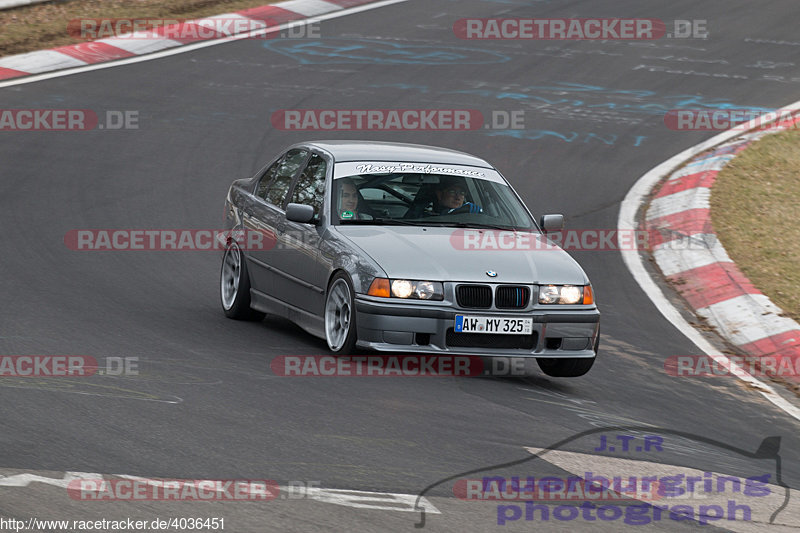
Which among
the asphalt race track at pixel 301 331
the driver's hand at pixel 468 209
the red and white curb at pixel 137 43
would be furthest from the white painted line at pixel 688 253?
the red and white curb at pixel 137 43

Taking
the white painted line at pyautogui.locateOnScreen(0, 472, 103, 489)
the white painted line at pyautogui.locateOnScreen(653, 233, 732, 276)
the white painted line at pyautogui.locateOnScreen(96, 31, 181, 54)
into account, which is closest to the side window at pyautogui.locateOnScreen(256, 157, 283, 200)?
the white painted line at pyautogui.locateOnScreen(653, 233, 732, 276)

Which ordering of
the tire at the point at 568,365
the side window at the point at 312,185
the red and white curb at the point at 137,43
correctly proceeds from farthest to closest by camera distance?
the red and white curb at the point at 137,43
the side window at the point at 312,185
the tire at the point at 568,365

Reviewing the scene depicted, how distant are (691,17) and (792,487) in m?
19.6

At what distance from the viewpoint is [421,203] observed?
909 cm

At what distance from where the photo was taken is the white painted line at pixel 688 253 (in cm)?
1215

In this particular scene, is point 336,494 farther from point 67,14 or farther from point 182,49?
point 67,14

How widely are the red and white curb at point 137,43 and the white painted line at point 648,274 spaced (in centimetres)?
906

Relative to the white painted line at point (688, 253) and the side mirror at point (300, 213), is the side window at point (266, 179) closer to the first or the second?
the side mirror at point (300, 213)

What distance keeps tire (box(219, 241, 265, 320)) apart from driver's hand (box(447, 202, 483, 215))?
1877 millimetres

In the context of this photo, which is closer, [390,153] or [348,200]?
[348,200]

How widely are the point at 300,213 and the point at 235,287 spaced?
4.97 feet

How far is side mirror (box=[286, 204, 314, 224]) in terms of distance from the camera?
29.0 feet

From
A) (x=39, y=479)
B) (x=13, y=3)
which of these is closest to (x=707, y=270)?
(x=39, y=479)

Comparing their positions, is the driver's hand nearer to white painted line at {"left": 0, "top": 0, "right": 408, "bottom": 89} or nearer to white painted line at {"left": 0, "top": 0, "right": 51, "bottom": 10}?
white painted line at {"left": 0, "top": 0, "right": 408, "bottom": 89}
